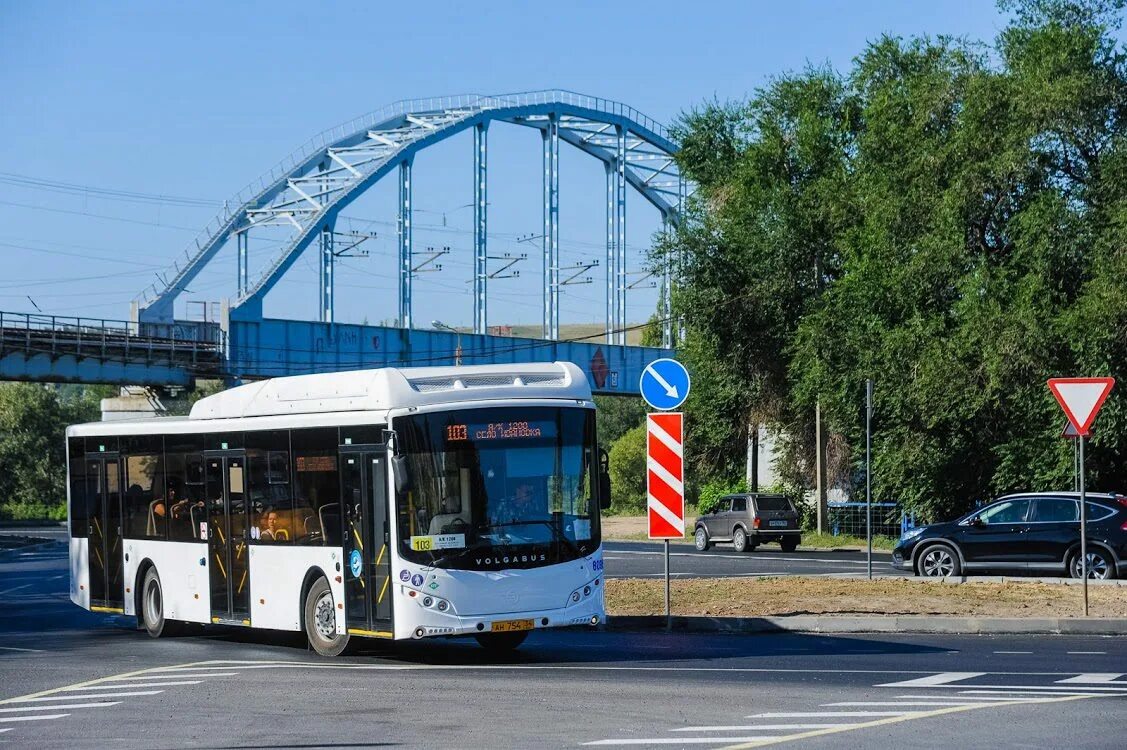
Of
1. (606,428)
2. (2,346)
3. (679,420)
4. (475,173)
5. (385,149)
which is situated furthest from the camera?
(606,428)

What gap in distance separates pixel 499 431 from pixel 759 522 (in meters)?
27.5

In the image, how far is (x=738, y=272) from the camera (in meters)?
49.8

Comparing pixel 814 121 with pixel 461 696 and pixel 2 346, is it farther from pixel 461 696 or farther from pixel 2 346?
pixel 461 696

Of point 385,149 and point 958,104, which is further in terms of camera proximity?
point 385,149

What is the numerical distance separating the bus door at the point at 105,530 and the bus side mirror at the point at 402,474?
7139 mm

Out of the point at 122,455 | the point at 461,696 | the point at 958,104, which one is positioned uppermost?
the point at 958,104

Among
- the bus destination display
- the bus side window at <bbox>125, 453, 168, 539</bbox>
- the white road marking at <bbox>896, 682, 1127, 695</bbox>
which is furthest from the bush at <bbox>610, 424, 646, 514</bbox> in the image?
the white road marking at <bbox>896, 682, 1127, 695</bbox>

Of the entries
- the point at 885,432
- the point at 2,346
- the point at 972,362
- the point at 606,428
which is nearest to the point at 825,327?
the point at 885,432

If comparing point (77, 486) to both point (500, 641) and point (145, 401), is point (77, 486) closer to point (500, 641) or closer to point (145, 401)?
point (500, 641)

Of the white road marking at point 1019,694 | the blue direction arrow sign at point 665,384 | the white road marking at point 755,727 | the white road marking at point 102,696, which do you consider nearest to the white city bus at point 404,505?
the blue direction arrow sign at point 665,384

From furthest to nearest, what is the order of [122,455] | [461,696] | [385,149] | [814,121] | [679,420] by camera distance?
[385,149] → [814,121] → [122,455] → [679,420] → [461,696]

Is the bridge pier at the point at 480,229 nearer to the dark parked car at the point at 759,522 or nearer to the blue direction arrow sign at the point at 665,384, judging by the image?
the dark parked car at the point at 759,522

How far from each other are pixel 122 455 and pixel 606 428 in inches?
3988

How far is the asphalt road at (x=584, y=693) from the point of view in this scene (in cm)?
1074
